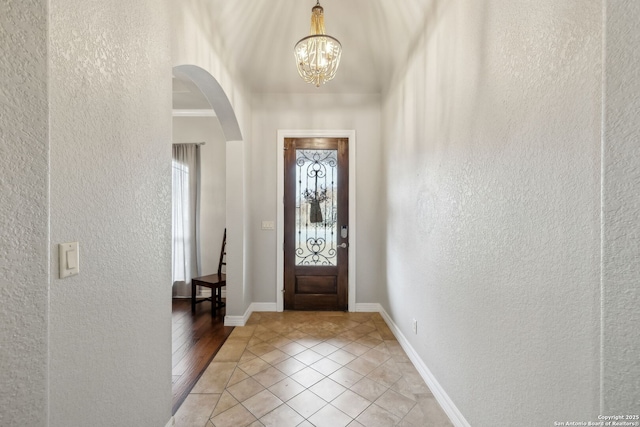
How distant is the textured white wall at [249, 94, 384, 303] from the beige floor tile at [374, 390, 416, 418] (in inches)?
67.8

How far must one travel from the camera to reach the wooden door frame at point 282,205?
363 centimetres

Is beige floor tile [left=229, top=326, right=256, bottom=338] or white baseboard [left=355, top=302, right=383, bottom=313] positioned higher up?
white baseboard [left=355, top=302, right=383, bottom=313]

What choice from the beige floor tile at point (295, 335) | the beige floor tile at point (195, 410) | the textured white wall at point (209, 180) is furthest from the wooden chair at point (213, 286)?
the beige floor tile at point (195, 410)

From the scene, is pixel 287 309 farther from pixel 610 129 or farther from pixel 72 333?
pixel 610 129

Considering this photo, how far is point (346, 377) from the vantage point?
2.21m

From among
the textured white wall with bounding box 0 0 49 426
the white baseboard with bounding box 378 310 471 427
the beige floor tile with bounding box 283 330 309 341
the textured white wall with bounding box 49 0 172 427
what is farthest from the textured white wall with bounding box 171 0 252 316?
the textured white wall with bounding box 0 0 49 426

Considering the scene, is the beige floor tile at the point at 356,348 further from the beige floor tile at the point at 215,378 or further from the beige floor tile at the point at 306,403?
the beige floor tile at the point at 215,378

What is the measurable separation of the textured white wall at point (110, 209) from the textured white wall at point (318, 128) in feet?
6.77

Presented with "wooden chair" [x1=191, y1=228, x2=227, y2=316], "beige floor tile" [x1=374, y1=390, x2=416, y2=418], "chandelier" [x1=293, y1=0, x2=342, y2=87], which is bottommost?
"beige floor tile" [x1=374, y1=390, x2=416, y2=418]

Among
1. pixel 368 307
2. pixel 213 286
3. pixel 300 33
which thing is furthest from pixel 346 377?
pixel 300 33

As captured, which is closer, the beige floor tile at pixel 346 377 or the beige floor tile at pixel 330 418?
the beige floor tile at pixel 330 418

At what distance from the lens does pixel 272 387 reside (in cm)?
208

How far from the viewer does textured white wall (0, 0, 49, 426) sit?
25.2 inches

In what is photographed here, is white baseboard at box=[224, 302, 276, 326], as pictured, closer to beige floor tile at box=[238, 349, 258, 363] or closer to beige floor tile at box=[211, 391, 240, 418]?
beige floor tile at box=[238, 349, 258, 363]
